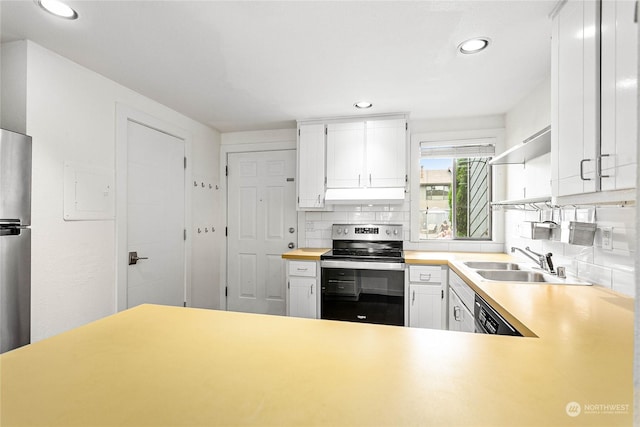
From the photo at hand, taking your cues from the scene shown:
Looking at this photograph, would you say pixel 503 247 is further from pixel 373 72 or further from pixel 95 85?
pixel 95 85

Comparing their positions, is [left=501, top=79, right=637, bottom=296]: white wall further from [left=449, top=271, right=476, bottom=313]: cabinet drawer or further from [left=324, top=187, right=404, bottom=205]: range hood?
[left=324, top=187, right=404, bottom=205]: range hood

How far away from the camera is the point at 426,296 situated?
2.73m

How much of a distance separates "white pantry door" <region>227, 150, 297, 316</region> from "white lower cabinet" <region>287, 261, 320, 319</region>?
670 millimetres

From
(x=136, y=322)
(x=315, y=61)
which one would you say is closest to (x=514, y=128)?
(x=315, y=61)

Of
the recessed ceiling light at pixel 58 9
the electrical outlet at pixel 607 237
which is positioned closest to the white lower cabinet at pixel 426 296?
the electrical outlet at pixel 607 237

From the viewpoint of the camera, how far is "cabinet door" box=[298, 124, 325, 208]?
3311 millimetres

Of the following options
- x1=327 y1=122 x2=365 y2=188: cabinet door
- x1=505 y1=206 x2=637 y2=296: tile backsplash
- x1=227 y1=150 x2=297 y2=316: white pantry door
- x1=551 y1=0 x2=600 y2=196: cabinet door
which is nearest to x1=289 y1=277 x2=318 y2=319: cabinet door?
x1=227 y1=150 x2=297 y2=316: white pantry door

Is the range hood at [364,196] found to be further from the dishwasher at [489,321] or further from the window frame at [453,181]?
the dishwasher at [489,321]

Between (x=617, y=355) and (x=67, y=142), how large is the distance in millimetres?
2839

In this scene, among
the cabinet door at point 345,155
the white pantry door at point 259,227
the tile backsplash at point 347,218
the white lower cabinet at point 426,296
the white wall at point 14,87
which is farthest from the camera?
the white pantry door at point 259,227

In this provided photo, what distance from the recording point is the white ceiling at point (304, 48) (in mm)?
1550

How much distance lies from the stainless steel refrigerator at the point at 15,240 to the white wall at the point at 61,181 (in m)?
0.07

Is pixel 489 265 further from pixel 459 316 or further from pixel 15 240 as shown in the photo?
pixel 15 240

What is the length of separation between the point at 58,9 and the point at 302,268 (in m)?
2.41
